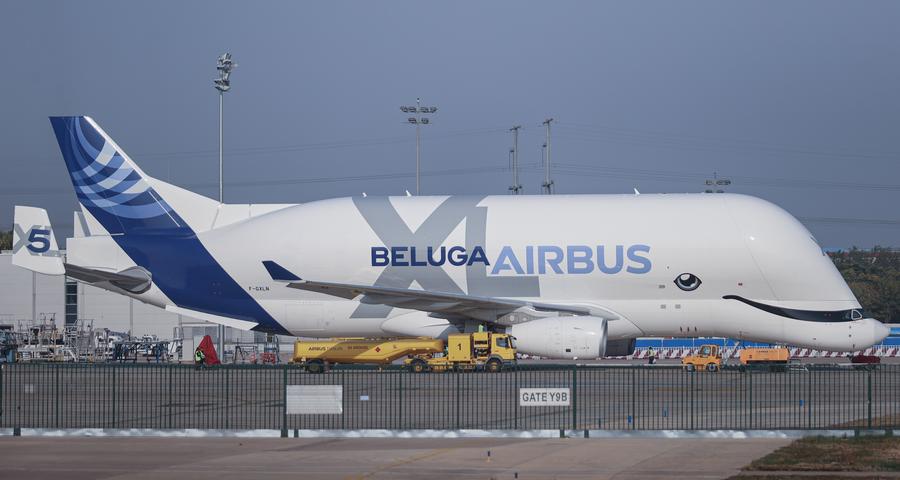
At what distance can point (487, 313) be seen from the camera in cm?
3862

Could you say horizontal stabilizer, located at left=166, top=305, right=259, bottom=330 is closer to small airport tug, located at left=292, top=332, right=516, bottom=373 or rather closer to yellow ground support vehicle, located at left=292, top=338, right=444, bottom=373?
small airport tug, located at left=292, top=332, right=516, bottom=373

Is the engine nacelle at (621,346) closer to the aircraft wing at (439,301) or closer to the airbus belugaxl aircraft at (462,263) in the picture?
the airbus belugaxl aircraft at (462,263)

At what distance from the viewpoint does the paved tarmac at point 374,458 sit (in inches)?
608

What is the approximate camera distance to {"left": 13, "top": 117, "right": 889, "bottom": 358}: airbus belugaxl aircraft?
1495 inches

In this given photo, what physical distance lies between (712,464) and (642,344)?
44745mm

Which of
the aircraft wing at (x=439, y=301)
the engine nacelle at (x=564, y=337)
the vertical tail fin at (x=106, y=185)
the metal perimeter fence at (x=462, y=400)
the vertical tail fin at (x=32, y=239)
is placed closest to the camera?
the metal perimeter fence at (x=462, y=400)

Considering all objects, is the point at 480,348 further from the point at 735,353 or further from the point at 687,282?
the point at 735,353

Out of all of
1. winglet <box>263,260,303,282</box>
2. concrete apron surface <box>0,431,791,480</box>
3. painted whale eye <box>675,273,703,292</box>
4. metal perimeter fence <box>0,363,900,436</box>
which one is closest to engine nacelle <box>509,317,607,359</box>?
painted whale eye <box>675,273,703,292</box>

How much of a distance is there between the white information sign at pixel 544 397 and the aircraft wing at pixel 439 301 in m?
16.4

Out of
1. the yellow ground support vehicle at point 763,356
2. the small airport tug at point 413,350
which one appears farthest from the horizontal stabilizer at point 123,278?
the yellow ground support vehicle at point 763,356

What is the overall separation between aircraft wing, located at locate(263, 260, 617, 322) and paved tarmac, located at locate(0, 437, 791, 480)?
58.3 ft

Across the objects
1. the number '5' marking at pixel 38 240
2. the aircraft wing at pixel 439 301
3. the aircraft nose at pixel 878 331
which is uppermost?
the number '5' marking at pixel 38 240

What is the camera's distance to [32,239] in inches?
1491

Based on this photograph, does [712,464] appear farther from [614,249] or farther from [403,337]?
[403,337]
